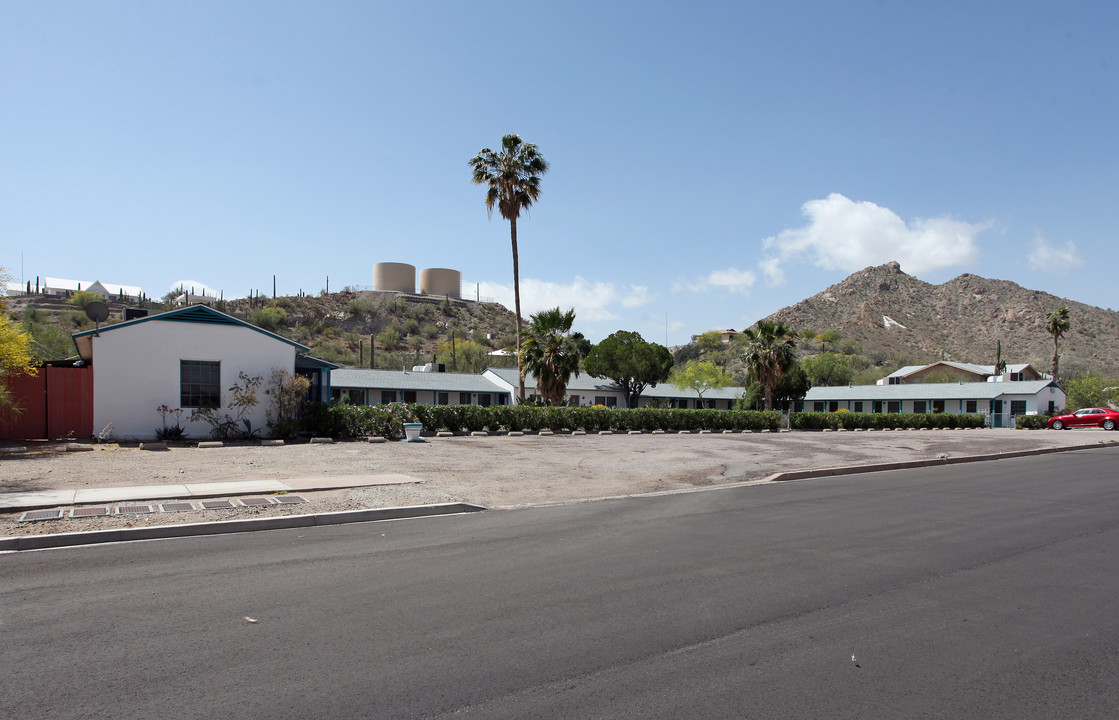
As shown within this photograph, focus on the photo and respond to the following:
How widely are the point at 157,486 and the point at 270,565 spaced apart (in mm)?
6276

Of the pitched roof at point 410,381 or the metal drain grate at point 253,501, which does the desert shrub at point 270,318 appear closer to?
the pitched roof at point 410,381

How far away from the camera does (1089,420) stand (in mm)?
47031

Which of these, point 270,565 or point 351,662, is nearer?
point 351,662

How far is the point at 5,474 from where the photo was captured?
43.3 feet

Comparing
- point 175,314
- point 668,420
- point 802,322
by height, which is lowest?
point 668,420

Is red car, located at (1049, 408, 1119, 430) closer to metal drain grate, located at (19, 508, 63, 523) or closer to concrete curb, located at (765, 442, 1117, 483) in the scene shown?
concrete curb, located at (765, 442, 1117, 483)

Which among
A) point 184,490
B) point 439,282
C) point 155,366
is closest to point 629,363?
point 155,366

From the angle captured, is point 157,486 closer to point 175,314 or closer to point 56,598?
point 56,598

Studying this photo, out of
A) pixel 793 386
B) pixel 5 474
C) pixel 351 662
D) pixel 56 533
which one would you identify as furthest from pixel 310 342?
pixel 351 662

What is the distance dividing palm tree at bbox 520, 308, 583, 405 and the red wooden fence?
73.4 feet

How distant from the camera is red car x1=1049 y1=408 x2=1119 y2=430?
148ft

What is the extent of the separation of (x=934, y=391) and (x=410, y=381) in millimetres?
49335

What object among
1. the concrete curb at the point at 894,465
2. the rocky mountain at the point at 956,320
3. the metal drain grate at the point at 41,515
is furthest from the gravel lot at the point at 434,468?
the rocky mountain at the point at 956,320

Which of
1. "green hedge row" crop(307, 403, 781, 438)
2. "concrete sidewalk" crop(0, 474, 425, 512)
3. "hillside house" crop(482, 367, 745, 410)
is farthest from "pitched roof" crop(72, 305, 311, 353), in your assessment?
"hillside house" crop(482, 367, 745, 410)
